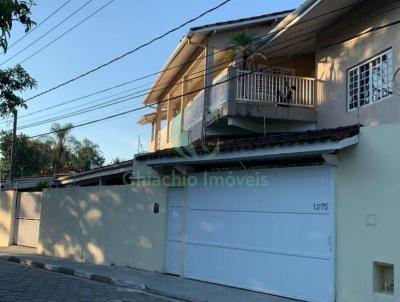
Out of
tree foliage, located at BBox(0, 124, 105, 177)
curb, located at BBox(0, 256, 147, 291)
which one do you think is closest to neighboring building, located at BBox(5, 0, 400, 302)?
curb, located at BBox(0, 256, 147, 291)

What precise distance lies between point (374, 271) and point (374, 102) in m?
5.02

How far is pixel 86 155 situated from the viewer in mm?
67188

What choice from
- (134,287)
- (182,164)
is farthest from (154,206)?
(134,287)

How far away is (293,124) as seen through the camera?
623 inches

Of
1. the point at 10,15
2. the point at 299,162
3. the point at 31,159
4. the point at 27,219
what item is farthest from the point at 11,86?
the point at 31,159

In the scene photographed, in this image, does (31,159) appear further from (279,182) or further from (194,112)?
(279,182)

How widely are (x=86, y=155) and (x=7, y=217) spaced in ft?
145

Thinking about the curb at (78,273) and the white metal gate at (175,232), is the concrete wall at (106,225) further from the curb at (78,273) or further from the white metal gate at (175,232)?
the curb at (78,273)

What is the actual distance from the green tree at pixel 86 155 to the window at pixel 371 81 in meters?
50.7

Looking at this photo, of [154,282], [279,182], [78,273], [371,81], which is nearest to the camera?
[279,182]

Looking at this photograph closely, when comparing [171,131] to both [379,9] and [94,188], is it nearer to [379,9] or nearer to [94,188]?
[94,188]

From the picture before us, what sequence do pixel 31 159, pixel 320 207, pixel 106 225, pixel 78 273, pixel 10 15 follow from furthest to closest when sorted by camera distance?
pixel 31 159 → pixel 106 225 → pixel 78 273 → pixel 320 207 → pixel 10 15

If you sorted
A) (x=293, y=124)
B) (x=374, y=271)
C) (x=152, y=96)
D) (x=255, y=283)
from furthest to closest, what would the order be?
1. (x=152, y=96)
2. (x=293, y=124)
3. (x=255, y=283)
4. (x=374, y=271)

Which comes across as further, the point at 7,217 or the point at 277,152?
the point at 7,217
